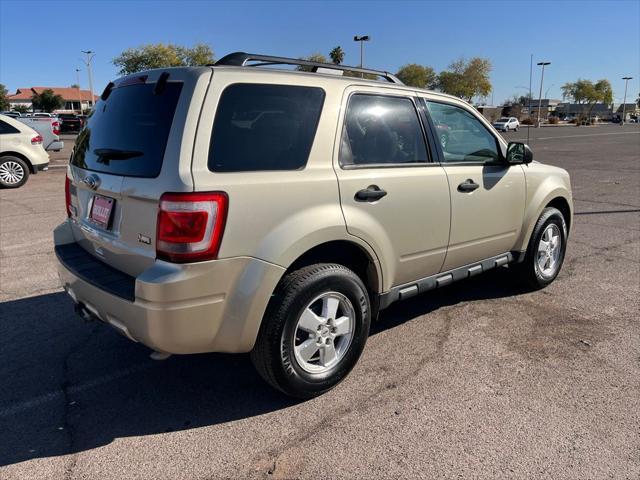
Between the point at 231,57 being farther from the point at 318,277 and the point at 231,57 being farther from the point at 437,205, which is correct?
the point at 437,205

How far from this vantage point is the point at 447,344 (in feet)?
12.8

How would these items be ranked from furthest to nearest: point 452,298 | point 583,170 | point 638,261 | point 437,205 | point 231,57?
point 583,170
point 638,261
point 452,298
point 437,205
point 231,57

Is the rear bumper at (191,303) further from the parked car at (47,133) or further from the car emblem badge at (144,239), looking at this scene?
the parked car at (47,133)

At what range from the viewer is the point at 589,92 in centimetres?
12656

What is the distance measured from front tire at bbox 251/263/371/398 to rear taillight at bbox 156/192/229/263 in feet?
1.77

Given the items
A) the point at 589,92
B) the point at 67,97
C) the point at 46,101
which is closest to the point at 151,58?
the point at 46,101

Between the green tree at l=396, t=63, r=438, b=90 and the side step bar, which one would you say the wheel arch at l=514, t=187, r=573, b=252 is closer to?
the side step bar

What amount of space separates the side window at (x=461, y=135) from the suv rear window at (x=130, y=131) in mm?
2042

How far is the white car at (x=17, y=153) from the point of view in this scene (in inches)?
455

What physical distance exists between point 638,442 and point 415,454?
1.20 m

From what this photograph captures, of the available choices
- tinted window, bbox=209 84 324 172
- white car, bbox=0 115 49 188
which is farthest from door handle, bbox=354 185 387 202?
white car, bbox=0 115 49 188

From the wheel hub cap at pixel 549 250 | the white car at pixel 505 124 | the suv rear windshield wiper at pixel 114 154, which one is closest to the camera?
the suv rear windshield wiper at pixel 114 154

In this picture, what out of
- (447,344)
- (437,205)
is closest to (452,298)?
(447,344)

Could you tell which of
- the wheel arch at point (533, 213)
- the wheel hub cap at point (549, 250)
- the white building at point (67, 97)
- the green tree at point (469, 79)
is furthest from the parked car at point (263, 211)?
the white building at point (67, 97)
